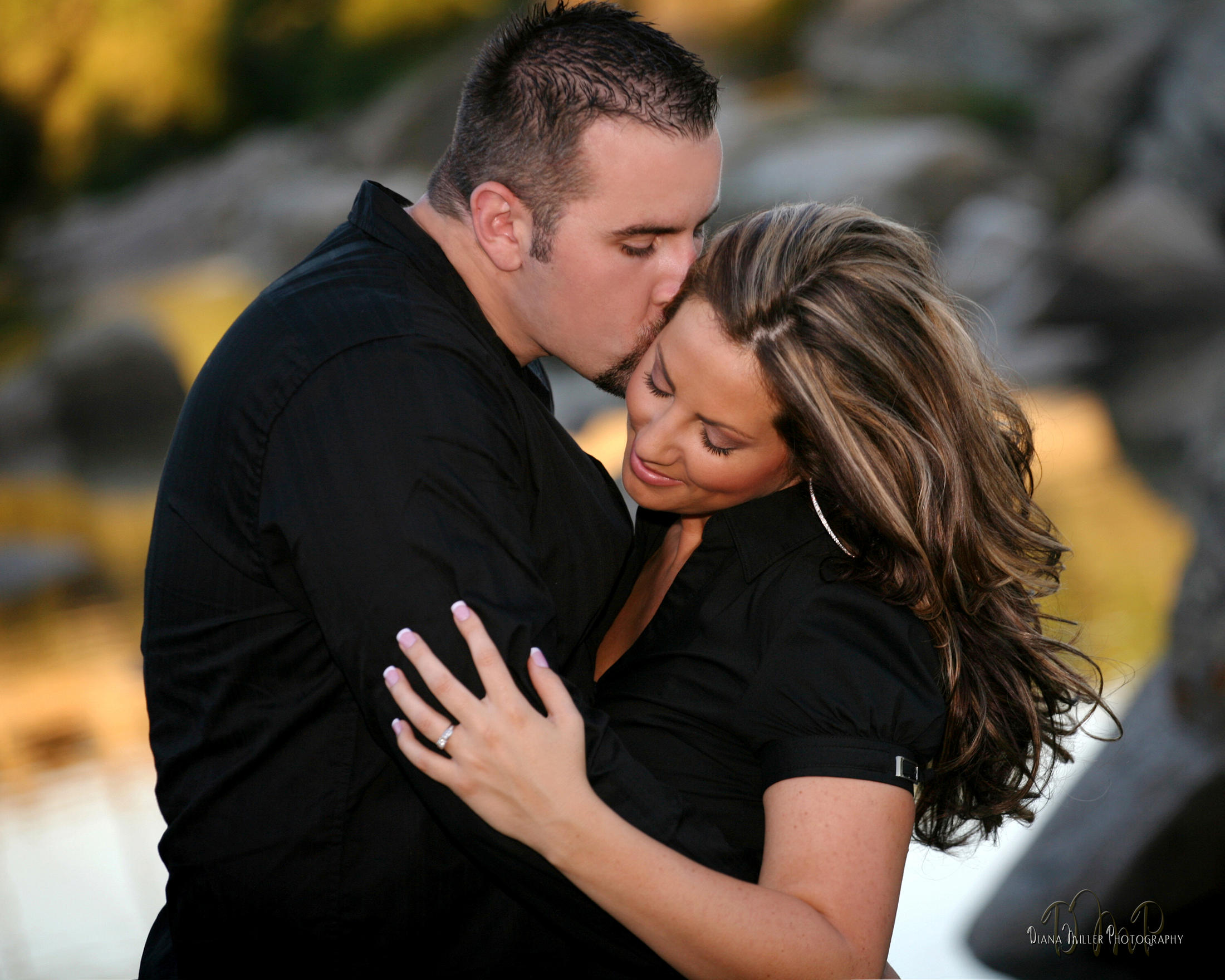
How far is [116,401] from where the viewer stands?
7758 millimetres

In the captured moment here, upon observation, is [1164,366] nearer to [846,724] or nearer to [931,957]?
[931,957]

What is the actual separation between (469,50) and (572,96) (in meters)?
8.21

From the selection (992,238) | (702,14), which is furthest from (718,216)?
(992,238)

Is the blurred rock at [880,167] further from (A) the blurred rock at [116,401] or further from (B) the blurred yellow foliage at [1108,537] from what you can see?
(A) the blurred rock at [116,401]

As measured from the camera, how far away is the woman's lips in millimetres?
1355

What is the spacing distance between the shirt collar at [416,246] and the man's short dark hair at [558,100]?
98 millimetres

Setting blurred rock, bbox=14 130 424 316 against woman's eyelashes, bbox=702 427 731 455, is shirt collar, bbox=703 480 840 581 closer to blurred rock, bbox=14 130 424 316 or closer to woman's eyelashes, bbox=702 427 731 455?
woman's eyelashes, bbox=702 427 731 455

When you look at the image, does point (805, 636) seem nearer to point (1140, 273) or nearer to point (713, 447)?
point (713, 447)

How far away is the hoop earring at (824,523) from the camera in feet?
4.15

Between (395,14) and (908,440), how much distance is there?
8.74 metres

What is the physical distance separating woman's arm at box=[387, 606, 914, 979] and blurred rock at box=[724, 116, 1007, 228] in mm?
8187

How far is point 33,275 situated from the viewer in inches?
342

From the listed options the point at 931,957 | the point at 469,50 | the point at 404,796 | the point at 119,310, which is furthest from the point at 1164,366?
the point at 404,796

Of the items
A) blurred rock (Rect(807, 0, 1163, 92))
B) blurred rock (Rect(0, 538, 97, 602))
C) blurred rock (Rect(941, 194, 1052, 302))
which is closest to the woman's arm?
blurred rock (Rect(0, 538, 97, 602))
